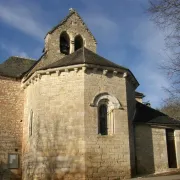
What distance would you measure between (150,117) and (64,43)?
758cm

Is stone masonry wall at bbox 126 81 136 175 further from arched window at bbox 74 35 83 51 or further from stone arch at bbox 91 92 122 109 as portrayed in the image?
arched window at bbox 74 35 83 51

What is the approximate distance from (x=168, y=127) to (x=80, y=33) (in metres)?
8.48

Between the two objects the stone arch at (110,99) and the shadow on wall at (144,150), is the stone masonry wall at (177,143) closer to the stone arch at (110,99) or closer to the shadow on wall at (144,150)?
the shadow on wall at (144,150)

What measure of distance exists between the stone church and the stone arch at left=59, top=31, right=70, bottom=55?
2367 mm

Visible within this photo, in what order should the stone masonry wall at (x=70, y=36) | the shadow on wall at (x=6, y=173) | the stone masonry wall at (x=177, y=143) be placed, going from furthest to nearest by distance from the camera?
the stone masonry wall at (x=70, y=36), the stone masonry wall at (x=177, y=143), the shadow on wall at (x=6, y=173)

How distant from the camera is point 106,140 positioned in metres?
14.2

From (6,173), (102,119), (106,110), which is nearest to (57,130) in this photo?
(102,119)

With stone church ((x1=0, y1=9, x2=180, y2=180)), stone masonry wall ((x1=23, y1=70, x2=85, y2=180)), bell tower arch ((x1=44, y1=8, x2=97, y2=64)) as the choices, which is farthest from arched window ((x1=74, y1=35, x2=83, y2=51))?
stone masonry wall ((x1=23, y1=70, x2=85, y2=180))

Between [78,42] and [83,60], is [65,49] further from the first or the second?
[83,60]

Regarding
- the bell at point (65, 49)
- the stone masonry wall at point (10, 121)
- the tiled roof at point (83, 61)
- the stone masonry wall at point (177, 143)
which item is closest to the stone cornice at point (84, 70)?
the tiled roof at point (83, 61)

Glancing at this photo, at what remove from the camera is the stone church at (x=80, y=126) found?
13.9 m

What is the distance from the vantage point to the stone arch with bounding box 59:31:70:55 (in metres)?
19.8

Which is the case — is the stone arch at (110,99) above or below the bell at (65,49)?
below

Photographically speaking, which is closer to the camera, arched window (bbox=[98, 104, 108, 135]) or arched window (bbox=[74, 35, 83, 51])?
arched window (bbox=[98, 104, 108, 135])
